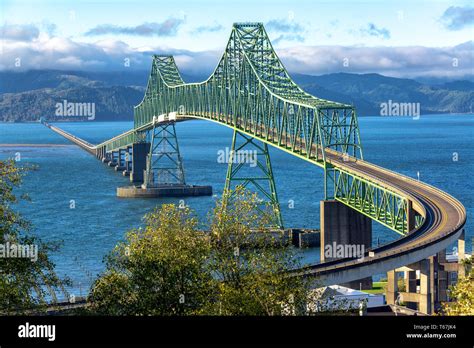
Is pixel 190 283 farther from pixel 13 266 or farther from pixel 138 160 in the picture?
pixel 138 160

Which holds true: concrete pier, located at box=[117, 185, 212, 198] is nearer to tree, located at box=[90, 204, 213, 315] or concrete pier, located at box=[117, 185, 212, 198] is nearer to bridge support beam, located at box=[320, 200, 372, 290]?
bridge support beam, located at box=[320, 200, 372, 290]

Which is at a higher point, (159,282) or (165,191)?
(159,282)

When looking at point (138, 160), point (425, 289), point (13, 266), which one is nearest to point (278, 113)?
point (425, 289)

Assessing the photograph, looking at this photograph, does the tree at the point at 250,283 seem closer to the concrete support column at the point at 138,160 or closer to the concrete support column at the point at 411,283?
the concrete support column at the point at 411,283

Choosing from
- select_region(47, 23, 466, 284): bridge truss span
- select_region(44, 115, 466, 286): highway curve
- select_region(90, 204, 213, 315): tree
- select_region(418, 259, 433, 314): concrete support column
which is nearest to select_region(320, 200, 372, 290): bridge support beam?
select_region(47, 23, 466, 284): bridge truss span

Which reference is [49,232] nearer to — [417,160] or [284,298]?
[284,298]

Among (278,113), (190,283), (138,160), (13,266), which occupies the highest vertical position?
(278,113)
